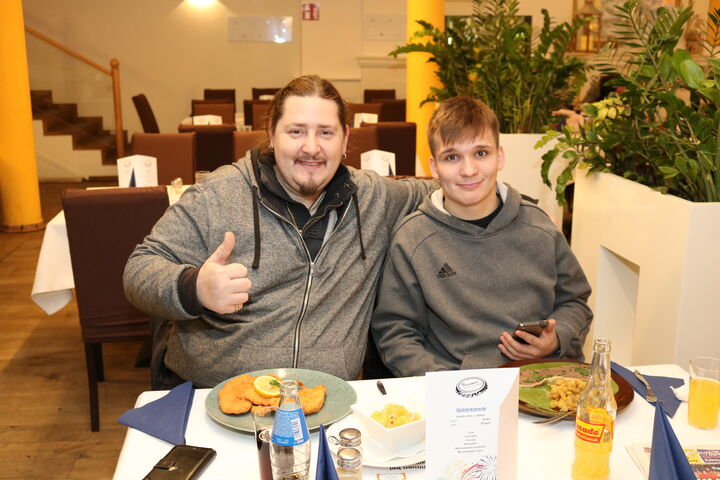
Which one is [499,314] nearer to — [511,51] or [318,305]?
[318,305]

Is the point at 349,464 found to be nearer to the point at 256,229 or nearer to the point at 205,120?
the point at 256,229

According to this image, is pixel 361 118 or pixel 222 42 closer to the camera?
pixel 361 118

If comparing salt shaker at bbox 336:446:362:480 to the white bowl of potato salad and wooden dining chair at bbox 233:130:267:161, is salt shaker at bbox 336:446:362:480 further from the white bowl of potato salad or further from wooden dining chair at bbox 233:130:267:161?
wooden dining chair at bbox 233:130:267:161

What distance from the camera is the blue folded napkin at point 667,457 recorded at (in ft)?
3.55

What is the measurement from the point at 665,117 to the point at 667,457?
171 centimetres

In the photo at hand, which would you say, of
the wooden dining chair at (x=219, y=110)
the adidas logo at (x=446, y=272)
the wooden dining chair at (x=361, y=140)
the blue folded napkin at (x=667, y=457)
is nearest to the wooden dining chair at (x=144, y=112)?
the wooden dining chair at (x=219, y=110)

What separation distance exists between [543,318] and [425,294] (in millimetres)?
337

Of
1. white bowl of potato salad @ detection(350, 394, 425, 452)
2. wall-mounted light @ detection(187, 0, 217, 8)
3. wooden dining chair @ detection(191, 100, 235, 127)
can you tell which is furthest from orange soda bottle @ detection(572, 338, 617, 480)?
wall-mounted light @ detection(187, 0, 217, 8)

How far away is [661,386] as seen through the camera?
5.18ft

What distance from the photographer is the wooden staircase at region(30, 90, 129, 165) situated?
9.30 metres

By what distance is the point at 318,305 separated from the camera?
1911 mm

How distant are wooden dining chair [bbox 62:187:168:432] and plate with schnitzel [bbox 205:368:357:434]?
58.3 inches

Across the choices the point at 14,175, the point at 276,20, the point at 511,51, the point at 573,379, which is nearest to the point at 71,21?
the point at 276,20

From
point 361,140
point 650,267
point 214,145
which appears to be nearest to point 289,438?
point 650,267
